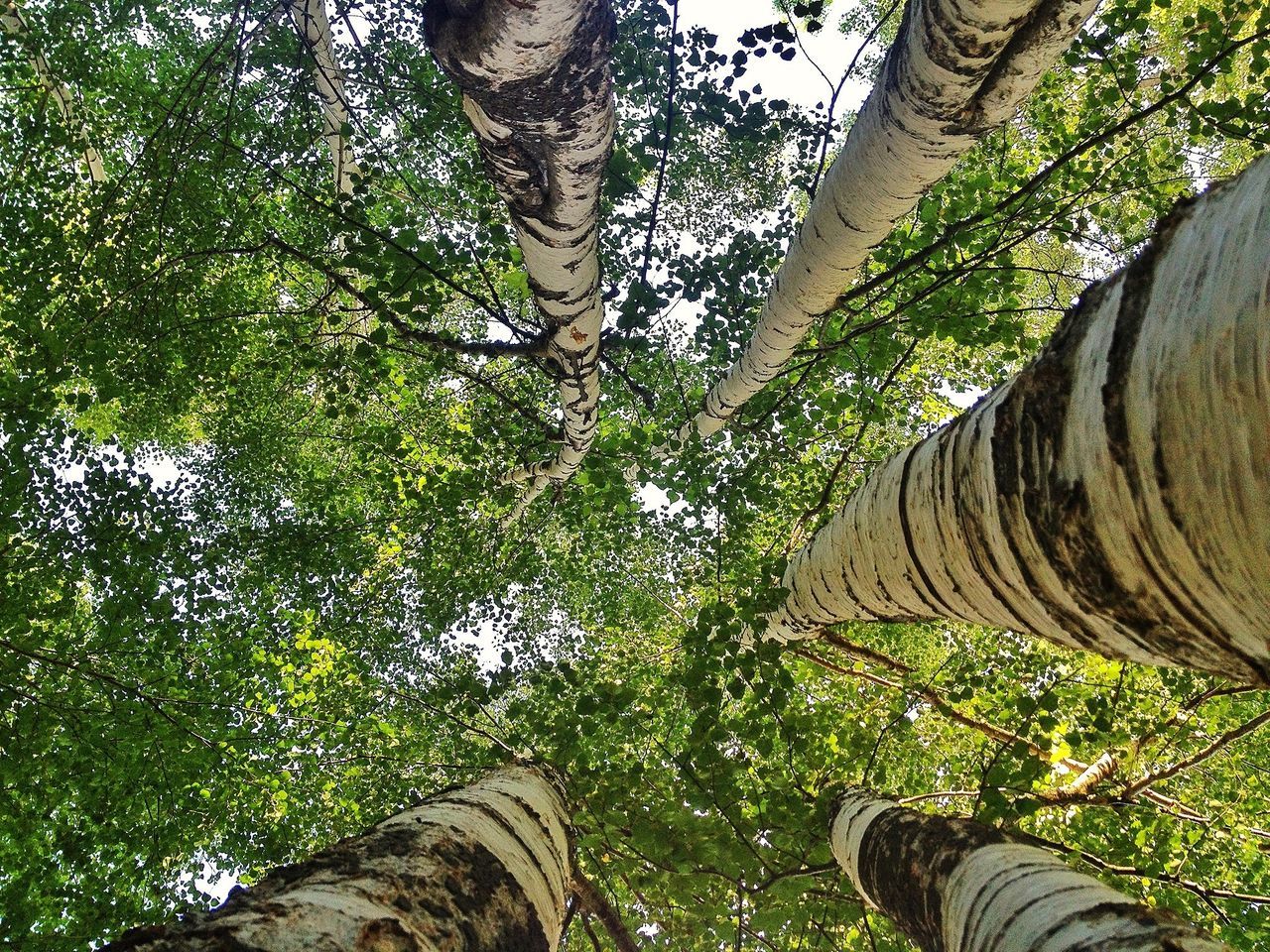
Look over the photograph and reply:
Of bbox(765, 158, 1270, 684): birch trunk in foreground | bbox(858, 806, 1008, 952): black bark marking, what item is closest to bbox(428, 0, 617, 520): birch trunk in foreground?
bbox(765, 158, 1270, 684): birch trunk in foreground

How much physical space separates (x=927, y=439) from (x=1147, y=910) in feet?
3.77

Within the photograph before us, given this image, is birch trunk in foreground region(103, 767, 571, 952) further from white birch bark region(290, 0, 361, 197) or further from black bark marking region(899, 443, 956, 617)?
white birch bark region(290, 0, 361, 197)

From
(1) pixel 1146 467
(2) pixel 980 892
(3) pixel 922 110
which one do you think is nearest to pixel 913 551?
(1) pixel 1146 467

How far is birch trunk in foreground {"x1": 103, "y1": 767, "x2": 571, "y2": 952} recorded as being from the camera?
1.18 m

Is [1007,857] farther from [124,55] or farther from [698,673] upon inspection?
[124,55]

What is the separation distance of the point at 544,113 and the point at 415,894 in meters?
2.11

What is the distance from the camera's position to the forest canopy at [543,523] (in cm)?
316

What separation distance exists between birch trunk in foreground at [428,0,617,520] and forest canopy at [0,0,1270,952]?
39mm

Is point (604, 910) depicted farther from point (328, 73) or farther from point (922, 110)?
point (328, 73)

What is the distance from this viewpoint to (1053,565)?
1076 millimetres

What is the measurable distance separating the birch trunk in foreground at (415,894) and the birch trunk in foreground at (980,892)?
121 cm

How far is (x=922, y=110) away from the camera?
89.0 inches

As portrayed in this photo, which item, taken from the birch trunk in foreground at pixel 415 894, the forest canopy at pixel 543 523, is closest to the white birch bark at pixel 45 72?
the forest canopy at pixel 543 523

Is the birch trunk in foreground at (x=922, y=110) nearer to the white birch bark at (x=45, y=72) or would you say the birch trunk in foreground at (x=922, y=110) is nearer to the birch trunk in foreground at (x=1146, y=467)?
the birch trunk in foreground at (x=1146, y=467)
